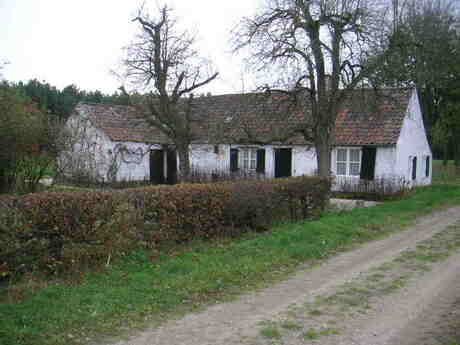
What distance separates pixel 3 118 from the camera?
14203mm

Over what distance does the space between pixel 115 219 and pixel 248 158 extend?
62.0 ft

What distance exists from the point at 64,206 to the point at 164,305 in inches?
99.5

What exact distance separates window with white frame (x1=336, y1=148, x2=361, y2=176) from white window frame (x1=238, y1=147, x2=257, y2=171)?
4.99m

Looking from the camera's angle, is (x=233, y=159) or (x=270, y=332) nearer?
(x=270, y=332)

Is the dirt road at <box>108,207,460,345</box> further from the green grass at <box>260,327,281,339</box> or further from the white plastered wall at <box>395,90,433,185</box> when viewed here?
the white plastered wall at <box>395,90,433,185</box>

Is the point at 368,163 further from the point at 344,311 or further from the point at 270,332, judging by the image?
the point at 270,332

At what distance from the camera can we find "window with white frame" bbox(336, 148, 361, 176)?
23.3m

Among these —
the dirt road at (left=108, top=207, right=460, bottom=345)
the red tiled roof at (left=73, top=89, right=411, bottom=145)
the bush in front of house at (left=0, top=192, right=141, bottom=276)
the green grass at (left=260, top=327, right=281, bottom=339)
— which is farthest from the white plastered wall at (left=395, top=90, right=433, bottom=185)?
the green grass at (left=260, top=327, right=281, bottom=339)

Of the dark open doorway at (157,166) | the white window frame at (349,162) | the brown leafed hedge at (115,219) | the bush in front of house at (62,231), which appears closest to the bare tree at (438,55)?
the white window frame at (349,162)

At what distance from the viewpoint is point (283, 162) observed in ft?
82.9

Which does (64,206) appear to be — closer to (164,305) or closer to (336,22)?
(164,305)

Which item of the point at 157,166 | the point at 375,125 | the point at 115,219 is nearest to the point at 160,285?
the point at 115,219

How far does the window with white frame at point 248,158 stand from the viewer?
86.7ft

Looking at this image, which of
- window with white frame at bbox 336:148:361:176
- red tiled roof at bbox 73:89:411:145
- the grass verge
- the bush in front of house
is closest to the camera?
the grass verge
